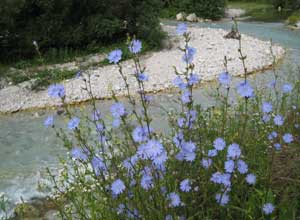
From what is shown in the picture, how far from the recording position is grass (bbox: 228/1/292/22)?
12.8 m

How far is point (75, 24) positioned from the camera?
26.5 feet

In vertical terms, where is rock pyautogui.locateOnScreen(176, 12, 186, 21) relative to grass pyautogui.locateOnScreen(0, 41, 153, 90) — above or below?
below

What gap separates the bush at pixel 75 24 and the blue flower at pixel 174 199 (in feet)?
20.6

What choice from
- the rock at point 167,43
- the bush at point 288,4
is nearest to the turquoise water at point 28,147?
the rock at point 167,43

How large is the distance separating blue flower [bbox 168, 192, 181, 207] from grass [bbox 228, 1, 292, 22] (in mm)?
11578

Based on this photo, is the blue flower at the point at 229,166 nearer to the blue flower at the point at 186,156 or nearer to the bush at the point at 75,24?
the blue flower at the point at 186,156

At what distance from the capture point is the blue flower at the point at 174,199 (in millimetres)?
1605

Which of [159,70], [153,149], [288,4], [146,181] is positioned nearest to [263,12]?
[288,4]

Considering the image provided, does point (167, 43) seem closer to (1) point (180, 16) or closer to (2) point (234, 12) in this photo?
(1) point (180, 16)

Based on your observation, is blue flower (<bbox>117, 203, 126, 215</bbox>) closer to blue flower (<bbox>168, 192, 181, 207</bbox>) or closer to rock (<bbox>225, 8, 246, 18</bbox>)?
blue flower (<bbox>168, 192, 181, 207</bbox>)

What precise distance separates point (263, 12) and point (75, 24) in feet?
27.0

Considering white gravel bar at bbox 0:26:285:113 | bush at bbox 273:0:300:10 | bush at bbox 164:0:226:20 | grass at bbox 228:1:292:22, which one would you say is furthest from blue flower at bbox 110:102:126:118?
bush at bbox 273:0:300:10

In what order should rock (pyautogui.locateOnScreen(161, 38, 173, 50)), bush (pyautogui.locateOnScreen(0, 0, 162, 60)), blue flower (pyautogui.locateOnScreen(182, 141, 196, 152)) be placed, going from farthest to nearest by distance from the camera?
rock (pyautogui.locateOnScreen(161, 38, 173, 50)) < bush (pyautogui.locateOnScreen(0, 0, 162, 60)) < blue flower (pyautogui.locateOnScreen(182, 141, 196, 152))

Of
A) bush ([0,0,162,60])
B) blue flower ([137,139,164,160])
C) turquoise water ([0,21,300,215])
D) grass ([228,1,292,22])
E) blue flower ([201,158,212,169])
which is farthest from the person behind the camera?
grass ([228,1,292,22])
